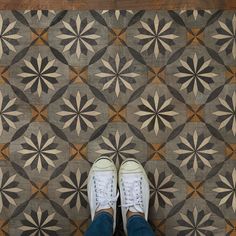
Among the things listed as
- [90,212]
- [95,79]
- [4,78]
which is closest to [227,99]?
[95,79]

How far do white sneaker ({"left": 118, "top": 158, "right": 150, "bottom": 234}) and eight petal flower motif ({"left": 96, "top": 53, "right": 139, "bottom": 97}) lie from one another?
23 centimetres

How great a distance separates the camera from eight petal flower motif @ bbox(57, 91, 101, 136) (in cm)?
116

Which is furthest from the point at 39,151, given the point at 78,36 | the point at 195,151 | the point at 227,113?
the point at 227,113

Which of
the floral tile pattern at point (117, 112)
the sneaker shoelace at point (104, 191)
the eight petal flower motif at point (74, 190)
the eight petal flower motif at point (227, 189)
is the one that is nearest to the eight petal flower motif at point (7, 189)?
the floral tile pattern at point (117, 112)

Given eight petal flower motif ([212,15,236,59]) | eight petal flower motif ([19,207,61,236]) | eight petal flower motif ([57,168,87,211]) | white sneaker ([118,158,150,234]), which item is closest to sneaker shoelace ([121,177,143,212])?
white sneaker ([118,158,150,234])

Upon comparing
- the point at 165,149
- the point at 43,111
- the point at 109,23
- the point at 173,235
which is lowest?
the point at 173,235

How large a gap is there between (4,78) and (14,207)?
408 millimetres

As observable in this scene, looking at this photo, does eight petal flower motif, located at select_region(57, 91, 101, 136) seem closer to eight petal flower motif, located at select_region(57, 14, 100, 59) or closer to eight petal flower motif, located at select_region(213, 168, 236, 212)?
eight petal flower motif, located at select_region(57, 14, 100, 59)

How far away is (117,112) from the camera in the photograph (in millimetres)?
1161

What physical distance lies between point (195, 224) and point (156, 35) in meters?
0.61

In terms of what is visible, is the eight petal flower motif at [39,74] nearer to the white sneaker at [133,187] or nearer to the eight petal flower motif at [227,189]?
the white sneaker at [133,187]

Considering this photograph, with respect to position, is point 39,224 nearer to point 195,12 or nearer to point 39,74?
point 39,74

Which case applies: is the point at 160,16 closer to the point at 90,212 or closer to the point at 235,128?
the point at 235,128

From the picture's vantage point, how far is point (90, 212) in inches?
46.2
